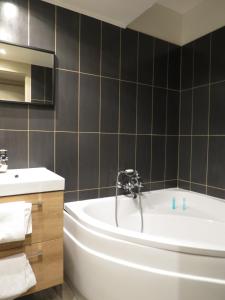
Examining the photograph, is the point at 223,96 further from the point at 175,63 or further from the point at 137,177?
the point at 137,177

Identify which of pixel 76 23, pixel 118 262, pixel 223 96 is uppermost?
pixel 76 23

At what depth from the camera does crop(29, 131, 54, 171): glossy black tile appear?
5.48 ft

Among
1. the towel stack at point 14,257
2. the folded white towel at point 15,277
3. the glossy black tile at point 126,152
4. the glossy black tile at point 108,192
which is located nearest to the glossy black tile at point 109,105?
the glossy black tile at point 126,152

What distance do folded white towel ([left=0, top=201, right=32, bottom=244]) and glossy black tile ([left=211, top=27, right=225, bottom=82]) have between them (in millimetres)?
2048

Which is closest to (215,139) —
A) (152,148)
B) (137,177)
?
(152,148)

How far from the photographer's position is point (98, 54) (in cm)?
191

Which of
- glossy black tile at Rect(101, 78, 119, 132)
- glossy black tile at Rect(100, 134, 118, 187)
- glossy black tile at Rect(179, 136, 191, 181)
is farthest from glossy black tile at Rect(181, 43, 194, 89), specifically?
glossy black tile at Rect(100, 134, 118, 187)

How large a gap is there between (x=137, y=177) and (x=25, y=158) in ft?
3.45

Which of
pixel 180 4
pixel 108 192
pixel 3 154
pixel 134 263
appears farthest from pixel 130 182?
pixel 180 4

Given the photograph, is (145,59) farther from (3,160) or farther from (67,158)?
(3,160)

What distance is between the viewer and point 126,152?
2.12 m

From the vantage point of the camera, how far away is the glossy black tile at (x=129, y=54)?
2.03 metres

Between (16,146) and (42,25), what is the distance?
0.98m

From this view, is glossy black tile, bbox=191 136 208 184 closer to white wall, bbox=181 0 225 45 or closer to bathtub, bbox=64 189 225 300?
bathtub, bbox=64 189 225 300
